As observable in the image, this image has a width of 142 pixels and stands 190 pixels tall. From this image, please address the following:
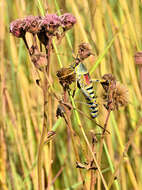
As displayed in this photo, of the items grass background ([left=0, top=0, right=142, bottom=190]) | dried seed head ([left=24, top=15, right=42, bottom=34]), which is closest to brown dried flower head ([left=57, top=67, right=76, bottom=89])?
dried seed head ([left=24, top=15, right=42, bottom=34])

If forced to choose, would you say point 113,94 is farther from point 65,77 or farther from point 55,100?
point 55,100

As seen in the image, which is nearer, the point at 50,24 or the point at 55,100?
the point at 50,24

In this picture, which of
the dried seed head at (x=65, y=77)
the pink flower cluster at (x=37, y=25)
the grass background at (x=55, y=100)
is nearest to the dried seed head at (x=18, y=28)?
the pink flower cluster at (x=37, y=25)

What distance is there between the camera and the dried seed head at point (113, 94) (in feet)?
2.10

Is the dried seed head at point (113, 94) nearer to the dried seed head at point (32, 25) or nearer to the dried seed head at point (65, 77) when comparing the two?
the dried seed head at point (65, 77)

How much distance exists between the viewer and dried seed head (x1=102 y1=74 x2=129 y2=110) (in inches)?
25.1

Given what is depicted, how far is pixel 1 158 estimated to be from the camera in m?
1.25

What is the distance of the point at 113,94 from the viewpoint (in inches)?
26.6

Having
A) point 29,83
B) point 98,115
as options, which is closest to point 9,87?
point 29,83

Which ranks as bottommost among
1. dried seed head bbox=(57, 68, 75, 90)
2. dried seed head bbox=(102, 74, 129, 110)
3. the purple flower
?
dried seed head bbox=(102, 74, 129, 110)

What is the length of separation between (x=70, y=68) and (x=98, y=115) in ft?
0.51

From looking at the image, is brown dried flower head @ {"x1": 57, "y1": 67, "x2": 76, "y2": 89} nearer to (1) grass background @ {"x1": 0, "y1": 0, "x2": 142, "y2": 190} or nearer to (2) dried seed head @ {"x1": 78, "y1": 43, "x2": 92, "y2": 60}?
(2) dried seed head @ {"x1": 78, "y1": 43, "x2": 92, "y2": 60}

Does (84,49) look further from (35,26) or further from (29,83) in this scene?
(29,83)

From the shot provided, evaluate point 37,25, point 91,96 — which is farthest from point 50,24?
point 91,96
